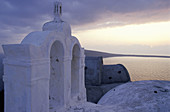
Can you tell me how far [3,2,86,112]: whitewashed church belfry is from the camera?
5312 mm

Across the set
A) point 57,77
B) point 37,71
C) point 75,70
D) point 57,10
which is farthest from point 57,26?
point 75,70

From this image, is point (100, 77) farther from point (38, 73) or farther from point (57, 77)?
point (38, 73)

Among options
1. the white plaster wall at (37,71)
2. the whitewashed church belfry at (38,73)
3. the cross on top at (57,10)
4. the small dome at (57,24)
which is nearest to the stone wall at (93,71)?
the whitewashed church belfry at (38,73)

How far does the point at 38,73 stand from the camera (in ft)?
18.5

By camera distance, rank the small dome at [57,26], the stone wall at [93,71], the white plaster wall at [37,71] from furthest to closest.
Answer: the stone wall at [93,71]
the small dome at [57,26]
the white plaster wall at [37,71]

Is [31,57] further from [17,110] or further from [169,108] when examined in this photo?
[169,108]

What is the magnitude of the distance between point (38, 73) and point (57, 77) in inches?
78.5

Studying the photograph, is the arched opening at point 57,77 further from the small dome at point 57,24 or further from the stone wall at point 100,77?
the stone wall at point 100,77

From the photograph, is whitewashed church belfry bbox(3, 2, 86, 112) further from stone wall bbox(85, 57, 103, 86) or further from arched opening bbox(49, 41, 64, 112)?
stone wall bbox(85, 57, 103, 86)

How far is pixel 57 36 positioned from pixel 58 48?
89 cm

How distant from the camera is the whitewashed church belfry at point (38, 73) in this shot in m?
5.31

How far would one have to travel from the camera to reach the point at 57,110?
6961 millimetres

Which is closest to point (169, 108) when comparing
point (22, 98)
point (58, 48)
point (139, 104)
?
point (139, 104)

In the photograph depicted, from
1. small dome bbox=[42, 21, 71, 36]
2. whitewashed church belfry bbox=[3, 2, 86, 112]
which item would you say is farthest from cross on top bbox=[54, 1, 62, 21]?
whitewashed church belfry bbox=[3, 2, 86, 112]
